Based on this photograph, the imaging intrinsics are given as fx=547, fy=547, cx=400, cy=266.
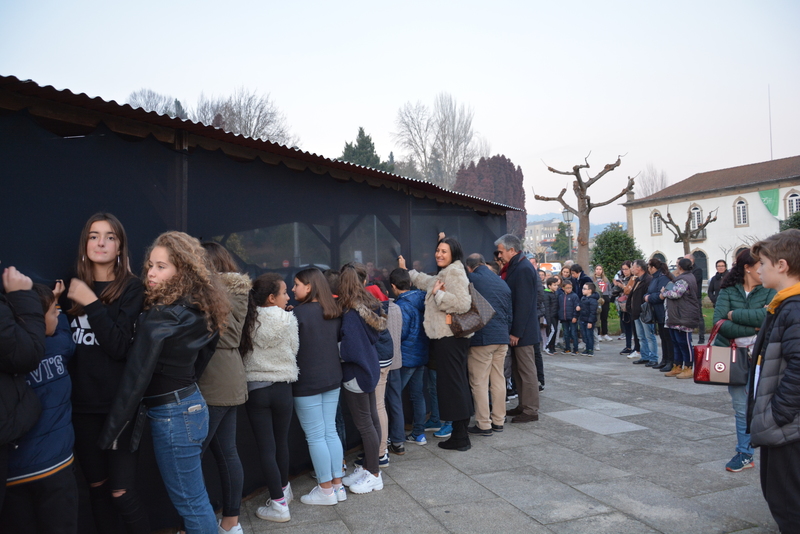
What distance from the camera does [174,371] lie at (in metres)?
2.69

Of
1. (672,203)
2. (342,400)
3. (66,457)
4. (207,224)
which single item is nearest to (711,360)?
(342,400)

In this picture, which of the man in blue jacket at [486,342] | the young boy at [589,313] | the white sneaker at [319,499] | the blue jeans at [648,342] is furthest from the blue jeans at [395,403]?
the young boy at [589,313]

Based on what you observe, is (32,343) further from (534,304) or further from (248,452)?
(534,304)

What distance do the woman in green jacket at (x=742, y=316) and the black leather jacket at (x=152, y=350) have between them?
4.13m

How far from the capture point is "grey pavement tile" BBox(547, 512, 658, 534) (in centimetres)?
349

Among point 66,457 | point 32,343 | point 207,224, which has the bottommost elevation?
point 66,457

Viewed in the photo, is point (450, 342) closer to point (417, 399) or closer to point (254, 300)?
point (417, 399)

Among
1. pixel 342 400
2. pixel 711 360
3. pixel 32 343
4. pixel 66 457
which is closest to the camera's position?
pixel 32 343

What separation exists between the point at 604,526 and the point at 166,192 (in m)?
3.65

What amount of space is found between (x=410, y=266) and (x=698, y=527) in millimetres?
3963

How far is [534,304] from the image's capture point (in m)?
6.29

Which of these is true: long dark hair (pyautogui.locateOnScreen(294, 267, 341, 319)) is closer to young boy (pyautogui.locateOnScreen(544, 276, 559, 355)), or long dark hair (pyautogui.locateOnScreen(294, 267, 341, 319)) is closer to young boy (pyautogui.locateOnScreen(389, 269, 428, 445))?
young boy (pyautogui.locateOnScreen(389, 269, 428, 445))

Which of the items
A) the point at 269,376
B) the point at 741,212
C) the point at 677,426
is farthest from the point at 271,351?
the point at 741,212

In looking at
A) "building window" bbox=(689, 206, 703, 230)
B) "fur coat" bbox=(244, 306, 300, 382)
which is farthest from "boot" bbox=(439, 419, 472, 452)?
"building window" bbox=(689, 206, 703, 230)
